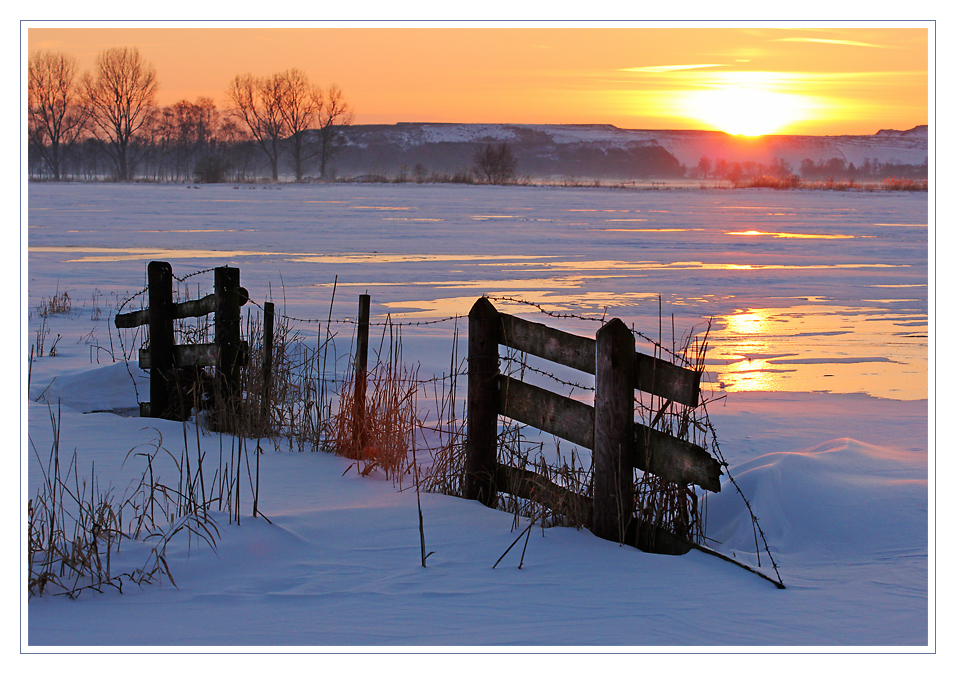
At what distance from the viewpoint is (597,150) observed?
7003 inches

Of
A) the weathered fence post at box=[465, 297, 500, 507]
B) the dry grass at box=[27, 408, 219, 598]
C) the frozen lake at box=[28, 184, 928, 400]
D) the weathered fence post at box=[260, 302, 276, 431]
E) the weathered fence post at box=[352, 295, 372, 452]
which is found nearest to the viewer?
the dry grass at box=[27, 408, 219, 598]

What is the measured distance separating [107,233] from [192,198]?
734 inches

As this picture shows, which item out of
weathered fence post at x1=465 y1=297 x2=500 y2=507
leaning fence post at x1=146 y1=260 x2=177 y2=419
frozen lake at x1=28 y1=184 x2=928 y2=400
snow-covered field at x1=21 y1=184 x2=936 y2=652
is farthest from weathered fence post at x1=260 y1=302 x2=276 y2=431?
frozen lake at x1=28 y1=184 x2=928 y2=400

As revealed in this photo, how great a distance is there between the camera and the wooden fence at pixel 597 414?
4578 millimetres

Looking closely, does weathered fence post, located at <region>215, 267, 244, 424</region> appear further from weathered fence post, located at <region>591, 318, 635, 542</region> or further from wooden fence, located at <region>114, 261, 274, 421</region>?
weathered fence post, located at <region>591, 318, 635, 542</region>

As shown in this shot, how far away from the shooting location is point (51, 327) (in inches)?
499

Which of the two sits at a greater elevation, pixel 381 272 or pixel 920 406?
pixel 381 272

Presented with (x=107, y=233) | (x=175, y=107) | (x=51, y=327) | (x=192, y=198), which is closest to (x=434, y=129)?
(x=175, y=107)

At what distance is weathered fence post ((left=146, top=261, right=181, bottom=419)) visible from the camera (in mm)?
7695

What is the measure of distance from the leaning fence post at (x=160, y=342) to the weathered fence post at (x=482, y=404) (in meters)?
3.44

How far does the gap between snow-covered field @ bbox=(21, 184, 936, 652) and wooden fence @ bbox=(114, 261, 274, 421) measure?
0.48 meters

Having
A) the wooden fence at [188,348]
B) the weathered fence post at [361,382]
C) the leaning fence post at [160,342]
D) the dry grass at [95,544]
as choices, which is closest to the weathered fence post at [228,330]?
the wooden fence at [188,348]

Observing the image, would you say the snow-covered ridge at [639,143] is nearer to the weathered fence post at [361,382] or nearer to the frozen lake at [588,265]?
the frozen lake at [588,265]
